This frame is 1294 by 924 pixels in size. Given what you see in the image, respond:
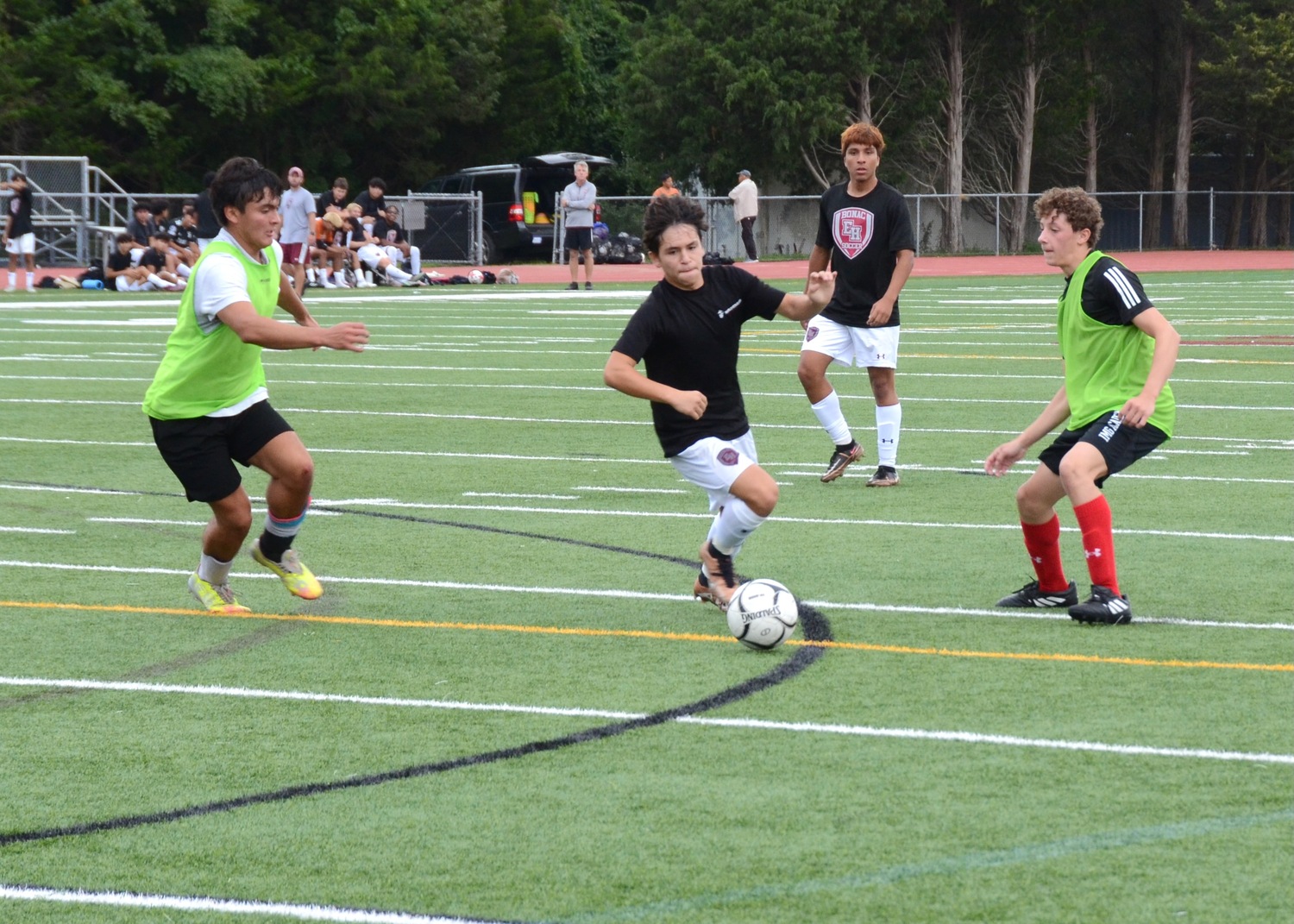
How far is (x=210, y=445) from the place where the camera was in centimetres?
742

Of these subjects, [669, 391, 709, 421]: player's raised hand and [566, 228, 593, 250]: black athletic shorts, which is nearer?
[669, 391, 709, 421]: player's raised hand

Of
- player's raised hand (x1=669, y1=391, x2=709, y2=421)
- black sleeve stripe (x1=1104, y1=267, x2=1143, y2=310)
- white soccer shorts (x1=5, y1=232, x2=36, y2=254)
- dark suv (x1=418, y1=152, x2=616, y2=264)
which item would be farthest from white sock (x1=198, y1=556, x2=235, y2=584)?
dark suv (x1=418, y1=152, x2=616, y2=264)

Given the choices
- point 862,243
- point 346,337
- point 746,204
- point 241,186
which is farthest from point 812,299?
point 746,204

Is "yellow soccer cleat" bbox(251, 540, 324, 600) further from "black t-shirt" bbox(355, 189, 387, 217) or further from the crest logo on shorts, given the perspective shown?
"black t-shirt" bbox(355, 189, 387, 217)

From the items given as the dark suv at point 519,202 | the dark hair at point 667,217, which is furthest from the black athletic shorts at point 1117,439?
the dark suv at point 519,202

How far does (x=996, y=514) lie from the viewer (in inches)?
388

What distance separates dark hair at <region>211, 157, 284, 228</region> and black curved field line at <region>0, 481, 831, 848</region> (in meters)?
2.71

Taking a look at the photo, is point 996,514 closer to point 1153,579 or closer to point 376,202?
point 1153,579

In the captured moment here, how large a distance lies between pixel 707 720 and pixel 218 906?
6.43 ft

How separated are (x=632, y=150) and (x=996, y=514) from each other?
139ft

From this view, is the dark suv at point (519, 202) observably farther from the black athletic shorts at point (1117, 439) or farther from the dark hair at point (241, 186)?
the black athletic shorts at point (1117, 439)

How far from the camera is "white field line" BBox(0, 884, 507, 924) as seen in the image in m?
4.09

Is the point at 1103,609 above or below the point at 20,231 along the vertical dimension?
below

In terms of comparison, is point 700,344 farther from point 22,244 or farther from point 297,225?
point 22,244
